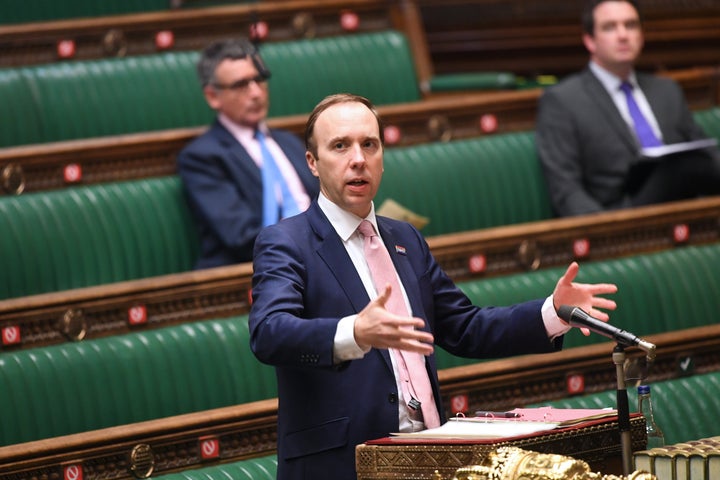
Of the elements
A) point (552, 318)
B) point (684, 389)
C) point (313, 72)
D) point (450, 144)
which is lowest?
point (684, 389)

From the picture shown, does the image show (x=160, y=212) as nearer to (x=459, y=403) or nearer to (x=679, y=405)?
(x=459, y=403)

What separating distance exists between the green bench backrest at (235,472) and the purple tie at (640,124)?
88 cm

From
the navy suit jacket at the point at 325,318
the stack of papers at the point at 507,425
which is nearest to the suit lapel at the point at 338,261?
the navy suit jacket at the point at 325,318

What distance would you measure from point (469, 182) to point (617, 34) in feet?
1.05

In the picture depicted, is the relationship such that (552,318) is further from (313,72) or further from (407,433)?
(313,72)

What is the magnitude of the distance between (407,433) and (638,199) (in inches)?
39.6

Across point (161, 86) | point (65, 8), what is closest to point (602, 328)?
point (161, 86)

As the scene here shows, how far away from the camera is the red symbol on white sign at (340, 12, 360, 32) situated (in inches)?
85.9

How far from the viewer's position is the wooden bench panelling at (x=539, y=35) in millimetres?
2459

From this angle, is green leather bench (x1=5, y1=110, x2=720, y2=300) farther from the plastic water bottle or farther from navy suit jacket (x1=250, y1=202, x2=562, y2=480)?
navy suit jacket (x1=250, y1=202, x2=562, y2=480)

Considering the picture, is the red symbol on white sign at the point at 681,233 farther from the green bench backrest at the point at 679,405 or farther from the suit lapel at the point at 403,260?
the suit lapel at the point at 403,260

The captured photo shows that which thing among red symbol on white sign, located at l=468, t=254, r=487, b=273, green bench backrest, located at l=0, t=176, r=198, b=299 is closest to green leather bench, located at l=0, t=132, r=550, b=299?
green bench backrest, located at l=0, t=176, r=198, b=299

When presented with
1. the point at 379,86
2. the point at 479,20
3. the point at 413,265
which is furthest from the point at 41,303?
the point at 479,20

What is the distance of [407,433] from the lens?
921 millimetres
